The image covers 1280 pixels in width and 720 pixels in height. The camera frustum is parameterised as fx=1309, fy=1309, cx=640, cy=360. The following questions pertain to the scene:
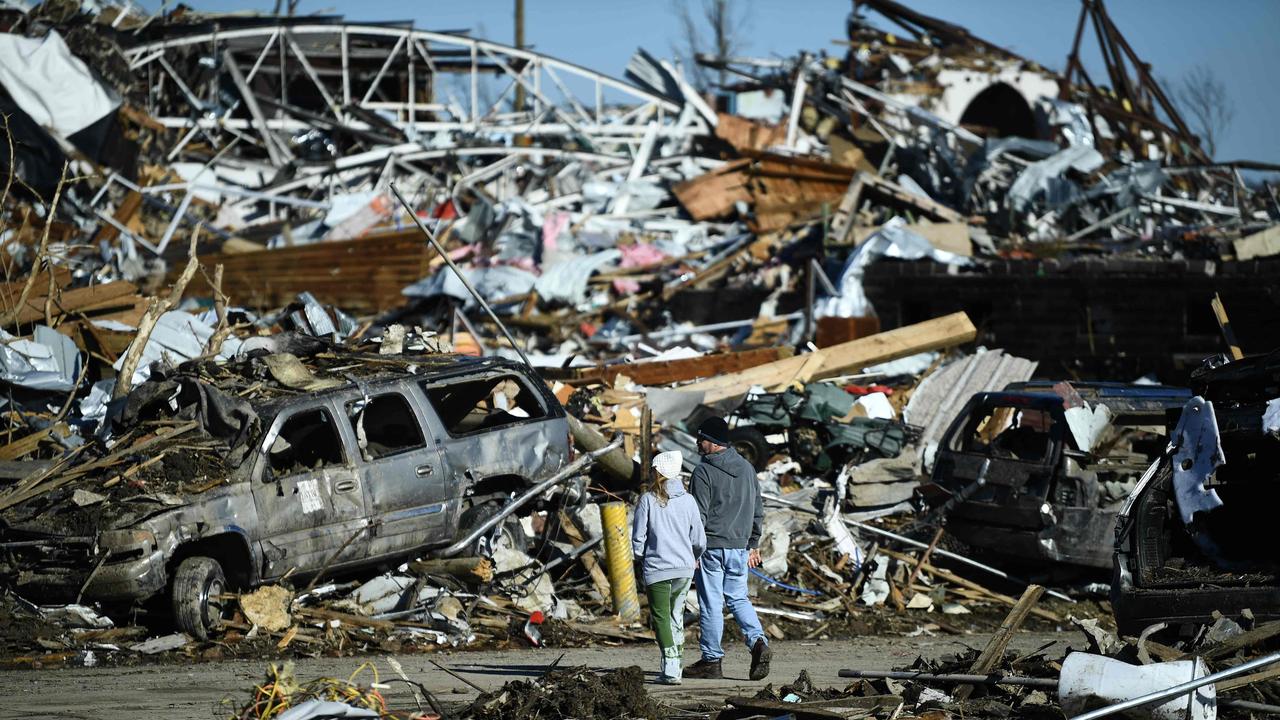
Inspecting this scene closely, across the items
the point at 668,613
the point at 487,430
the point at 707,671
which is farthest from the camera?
the point at 487,430

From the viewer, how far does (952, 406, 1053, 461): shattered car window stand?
462 inches

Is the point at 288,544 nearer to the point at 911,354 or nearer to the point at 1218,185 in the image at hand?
the point at 911,354

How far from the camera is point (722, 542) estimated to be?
8.34 metres

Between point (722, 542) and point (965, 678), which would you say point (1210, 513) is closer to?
point (965, 678)

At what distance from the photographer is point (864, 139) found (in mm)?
27141

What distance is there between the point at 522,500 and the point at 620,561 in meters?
1.05

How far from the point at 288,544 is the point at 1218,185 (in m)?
22.0

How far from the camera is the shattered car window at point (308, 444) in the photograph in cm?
1012

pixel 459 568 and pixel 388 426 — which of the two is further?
pixel 388 426

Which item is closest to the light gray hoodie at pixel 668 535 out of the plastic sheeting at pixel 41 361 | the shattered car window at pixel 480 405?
the shattered car window at pixel 480 405

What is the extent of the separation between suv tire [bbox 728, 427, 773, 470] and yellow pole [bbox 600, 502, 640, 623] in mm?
3936

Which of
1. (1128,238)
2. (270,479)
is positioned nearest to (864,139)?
(1128,238)

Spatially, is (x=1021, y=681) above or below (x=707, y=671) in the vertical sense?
above

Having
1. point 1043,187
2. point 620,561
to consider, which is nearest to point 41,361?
point 620,561
